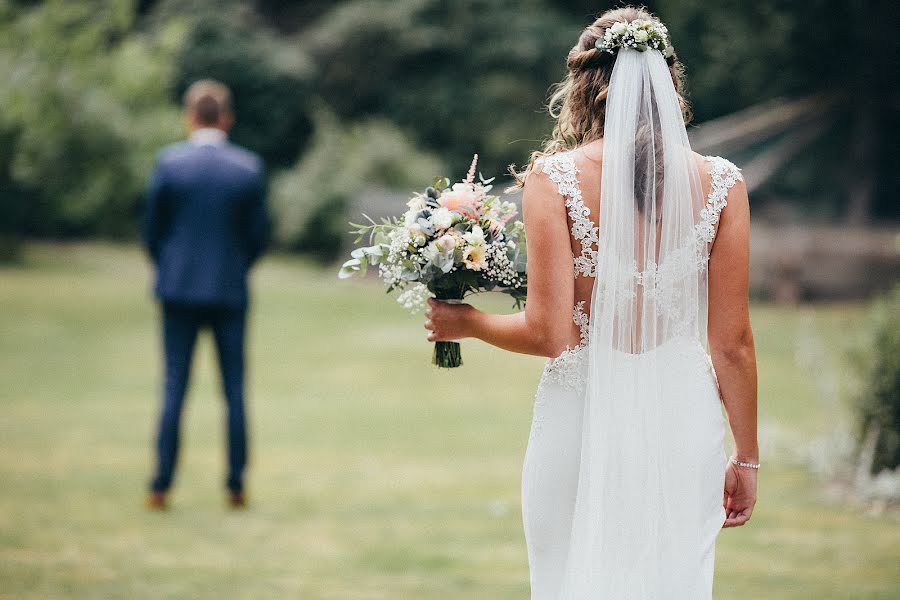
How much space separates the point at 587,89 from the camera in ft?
10.1

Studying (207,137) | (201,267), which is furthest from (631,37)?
(207,137)

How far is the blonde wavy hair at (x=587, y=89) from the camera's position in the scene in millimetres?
3045

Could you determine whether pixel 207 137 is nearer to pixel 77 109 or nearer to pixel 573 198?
pixel 573 198

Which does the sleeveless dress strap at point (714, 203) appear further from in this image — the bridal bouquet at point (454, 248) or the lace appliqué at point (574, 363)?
the bridal bouquet at point (454, 248)

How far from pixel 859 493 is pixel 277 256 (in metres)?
19.3

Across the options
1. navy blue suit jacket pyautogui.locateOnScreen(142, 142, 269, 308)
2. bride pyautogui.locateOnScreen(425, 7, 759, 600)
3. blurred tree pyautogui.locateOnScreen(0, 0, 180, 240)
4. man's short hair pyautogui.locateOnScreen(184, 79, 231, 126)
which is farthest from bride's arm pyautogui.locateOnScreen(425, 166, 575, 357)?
blurred tree pyautogui.locateOnScreen(0, 0, 180, 240)

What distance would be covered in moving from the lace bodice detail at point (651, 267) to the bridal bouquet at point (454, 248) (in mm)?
341

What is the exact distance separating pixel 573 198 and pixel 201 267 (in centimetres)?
362

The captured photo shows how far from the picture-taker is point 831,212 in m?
23.6

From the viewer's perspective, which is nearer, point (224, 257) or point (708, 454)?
point (708, 454)

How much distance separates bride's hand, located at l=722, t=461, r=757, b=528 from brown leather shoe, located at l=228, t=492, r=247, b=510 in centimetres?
372

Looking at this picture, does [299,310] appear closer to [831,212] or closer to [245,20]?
[831,212]

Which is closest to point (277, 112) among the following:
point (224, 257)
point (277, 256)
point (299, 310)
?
point (277, 256)

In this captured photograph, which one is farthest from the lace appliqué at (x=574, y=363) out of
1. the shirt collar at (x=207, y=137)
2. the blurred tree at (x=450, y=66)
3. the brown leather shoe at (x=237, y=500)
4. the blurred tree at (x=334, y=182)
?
the blurred tree at (x=450, y=66)
